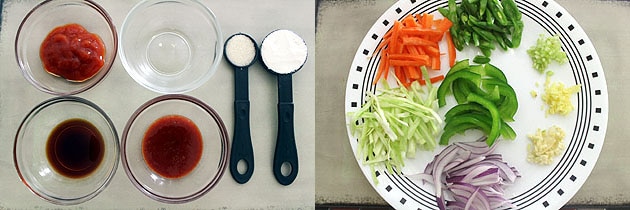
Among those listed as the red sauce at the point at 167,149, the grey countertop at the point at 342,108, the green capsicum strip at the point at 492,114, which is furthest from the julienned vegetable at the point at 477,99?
the red sauce at the point at 167,149

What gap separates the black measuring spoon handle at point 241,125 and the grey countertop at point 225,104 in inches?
1.6

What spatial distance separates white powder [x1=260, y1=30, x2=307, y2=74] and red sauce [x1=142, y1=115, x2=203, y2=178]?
386 millimetres

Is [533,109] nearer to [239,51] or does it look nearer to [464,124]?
[464,124]

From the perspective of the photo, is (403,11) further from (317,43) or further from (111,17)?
(111,17)

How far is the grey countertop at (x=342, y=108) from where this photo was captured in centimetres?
209

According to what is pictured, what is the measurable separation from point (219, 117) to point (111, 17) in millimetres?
525

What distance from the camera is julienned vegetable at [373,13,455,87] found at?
2.01 metres

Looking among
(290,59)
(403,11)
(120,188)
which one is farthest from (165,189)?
(403,11)

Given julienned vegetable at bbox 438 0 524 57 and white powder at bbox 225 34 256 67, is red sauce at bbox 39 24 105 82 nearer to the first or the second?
white powder at bbox 225 34 256 67

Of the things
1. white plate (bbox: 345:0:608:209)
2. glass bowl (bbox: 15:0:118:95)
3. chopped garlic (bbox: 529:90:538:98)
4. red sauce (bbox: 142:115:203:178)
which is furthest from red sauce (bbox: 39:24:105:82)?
chopped garlic (bbox: 529:90:538:98)

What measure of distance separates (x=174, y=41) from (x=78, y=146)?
481 millimetres

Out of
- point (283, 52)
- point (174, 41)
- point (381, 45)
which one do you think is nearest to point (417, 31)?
point (381, 45)

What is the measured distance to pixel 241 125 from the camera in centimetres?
201

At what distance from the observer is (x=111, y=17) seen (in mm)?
2033
